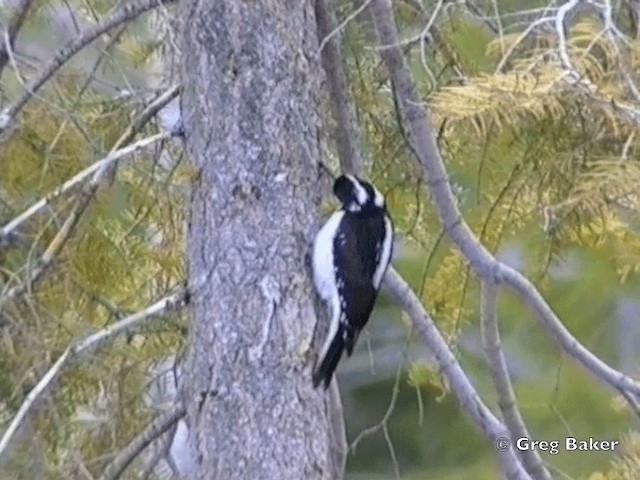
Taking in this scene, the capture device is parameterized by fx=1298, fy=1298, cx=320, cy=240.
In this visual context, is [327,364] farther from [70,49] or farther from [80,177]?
[70,49]

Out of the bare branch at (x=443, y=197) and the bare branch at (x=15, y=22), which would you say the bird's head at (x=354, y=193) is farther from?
the bare branch at (x=15, y=22)

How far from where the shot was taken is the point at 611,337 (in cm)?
406

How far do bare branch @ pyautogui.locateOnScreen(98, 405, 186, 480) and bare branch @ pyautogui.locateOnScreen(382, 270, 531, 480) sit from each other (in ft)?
1.68

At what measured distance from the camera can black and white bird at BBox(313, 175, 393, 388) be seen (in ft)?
7.78

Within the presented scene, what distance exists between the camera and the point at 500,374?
→ 2.73 metres

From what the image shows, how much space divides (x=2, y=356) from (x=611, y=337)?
2104 mm

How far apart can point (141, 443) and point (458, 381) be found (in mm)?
644

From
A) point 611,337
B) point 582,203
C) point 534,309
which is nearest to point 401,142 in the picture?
point 534,309

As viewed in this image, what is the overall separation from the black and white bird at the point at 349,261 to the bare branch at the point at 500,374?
0.76ft

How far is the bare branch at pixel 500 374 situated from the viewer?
266 cm

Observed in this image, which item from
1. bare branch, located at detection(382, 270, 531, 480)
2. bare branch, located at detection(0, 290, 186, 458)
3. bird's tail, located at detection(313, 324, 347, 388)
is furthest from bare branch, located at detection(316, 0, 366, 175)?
bare branch, located at detection(0, 290, 186, 458)

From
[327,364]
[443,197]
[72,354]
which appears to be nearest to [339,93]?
[443,197]

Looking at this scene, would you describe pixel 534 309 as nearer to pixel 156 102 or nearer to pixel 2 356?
pixel 156 102

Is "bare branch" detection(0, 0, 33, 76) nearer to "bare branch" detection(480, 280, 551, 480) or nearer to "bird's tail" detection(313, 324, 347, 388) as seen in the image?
"bird's tail" detection(313, 324, 347, 388)
